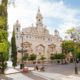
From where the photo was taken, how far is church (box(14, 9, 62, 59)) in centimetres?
7419

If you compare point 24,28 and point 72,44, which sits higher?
point 24,28

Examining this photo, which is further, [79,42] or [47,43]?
[47,43]

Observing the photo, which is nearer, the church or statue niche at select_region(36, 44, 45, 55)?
the church

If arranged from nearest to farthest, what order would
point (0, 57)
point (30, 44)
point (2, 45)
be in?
point (2, 45), point (0, 57), point (30, 44)

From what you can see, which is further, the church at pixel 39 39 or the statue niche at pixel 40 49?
the statue niche at pixel 40 49

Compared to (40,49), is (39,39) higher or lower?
higher

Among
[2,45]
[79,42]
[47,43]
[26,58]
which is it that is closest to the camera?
[2,45]

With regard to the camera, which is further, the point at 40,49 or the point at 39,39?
the point at 39,39

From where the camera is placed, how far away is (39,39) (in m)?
78.6

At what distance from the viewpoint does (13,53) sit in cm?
4184

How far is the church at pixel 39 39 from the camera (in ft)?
243

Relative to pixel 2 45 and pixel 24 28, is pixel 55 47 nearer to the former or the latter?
pixel 24 28

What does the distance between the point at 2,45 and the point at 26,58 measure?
4887 cm

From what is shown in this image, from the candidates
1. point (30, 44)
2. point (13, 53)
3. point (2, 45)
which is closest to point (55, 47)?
point (30, 44)
